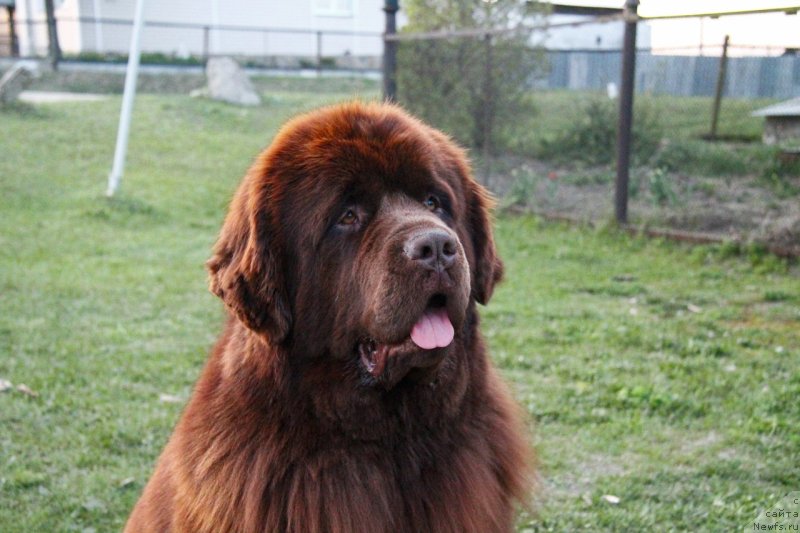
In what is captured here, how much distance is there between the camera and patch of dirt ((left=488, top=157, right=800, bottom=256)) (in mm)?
8961

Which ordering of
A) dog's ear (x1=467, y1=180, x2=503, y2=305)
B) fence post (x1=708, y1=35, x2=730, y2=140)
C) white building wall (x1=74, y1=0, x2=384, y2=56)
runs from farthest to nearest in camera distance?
white building wall (x1=74, y1=0, x2=384, y2=56) < fence post (x1=708, y1=35, x2=730, y2=140) < dog's ear (x1=467, y1=180, x2=503, y2=305)

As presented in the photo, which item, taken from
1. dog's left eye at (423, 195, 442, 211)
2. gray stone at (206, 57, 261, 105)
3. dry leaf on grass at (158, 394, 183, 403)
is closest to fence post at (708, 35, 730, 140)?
dry leaf on grass at (158, 394, 183, 403)

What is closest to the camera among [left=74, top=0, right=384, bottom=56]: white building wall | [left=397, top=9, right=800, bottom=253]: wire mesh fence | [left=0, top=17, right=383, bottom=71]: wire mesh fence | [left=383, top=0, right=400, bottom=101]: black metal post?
[left=397, top=9, right=800, bottom=253]: wire mesh fence

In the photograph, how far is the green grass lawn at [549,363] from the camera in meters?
4.48

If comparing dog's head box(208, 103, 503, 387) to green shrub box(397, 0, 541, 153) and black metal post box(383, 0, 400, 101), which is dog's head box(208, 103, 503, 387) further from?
black metal post box(383, 0, 400, 101)

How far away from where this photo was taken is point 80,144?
16.6 meters

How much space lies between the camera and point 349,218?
9.36 ft

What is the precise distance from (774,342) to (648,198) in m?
4.40

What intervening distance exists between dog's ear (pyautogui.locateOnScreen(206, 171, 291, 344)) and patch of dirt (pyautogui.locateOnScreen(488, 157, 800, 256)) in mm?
6926

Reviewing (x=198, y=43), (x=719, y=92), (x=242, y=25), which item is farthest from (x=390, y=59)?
(x=242, y=25)

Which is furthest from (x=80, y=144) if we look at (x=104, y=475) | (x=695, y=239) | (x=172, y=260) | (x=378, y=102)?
(x=378, y=102)

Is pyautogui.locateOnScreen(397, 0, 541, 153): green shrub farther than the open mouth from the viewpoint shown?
Yes

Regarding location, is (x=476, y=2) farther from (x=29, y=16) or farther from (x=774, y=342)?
(x=29, y=16)

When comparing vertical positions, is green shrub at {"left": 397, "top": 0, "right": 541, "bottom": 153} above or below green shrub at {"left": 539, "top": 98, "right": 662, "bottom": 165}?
above
